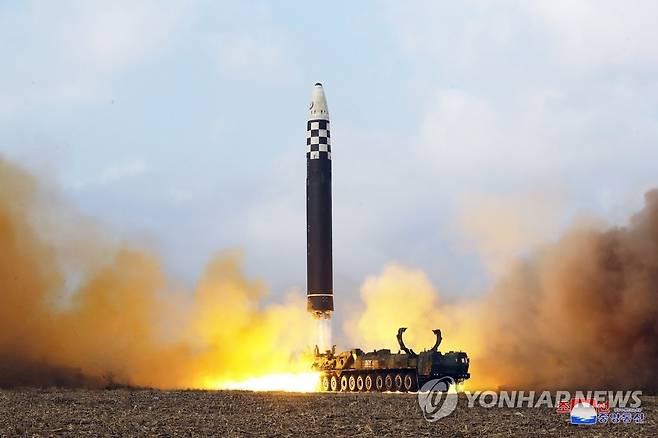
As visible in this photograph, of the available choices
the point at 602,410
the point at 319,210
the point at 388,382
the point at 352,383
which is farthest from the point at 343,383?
the point at 602,410

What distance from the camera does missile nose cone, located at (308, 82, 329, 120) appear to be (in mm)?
60219

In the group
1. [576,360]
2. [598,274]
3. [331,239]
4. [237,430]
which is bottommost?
[237,430]

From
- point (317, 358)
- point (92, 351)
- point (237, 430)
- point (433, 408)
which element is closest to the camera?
point (237, 430)

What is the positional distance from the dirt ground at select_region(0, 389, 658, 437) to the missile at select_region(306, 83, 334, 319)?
778 inches

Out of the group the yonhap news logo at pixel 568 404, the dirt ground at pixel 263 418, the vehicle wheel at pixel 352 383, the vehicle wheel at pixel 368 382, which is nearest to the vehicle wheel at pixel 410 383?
the vehicle wheel at pixel 368 382

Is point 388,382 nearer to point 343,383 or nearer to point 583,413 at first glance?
point 343,383

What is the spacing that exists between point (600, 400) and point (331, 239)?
25277 millimetres

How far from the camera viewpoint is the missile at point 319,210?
196ft

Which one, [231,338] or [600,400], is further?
[231,338]

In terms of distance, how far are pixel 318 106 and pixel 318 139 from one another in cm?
200

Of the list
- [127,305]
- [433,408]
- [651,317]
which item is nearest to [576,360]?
[651,317]

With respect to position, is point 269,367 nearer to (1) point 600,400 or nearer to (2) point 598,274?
(2) point 598,274

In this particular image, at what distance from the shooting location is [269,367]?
59750mm

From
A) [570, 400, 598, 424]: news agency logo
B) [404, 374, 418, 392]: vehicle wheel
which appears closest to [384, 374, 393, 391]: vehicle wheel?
[404, 374, 418, 392]: vehicle wheel
